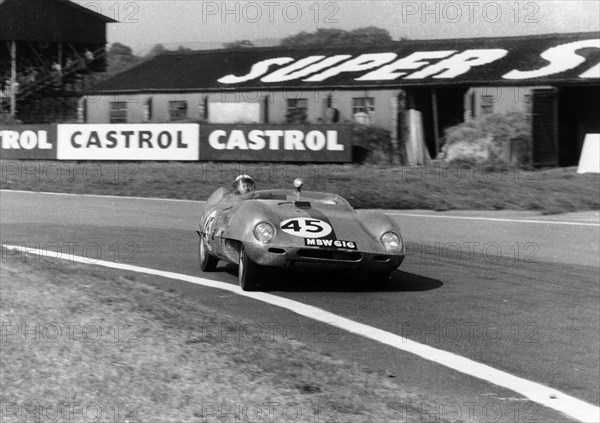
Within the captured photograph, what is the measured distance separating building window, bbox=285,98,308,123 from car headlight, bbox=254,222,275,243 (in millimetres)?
25474

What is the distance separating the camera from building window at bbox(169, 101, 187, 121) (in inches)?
1462

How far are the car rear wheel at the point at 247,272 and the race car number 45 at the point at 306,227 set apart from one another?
446 millimetres

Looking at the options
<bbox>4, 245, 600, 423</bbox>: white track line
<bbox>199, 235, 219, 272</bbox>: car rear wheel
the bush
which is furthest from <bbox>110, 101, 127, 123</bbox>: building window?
<bbox>4, 245, 600, 423</bbox>: white track line

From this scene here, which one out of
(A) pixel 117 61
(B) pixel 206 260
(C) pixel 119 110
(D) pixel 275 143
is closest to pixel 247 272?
(B) pixel 206 260

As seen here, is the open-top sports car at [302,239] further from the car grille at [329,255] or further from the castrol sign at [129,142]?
the castrol sign at [129,142]

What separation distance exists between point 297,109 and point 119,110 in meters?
8.68

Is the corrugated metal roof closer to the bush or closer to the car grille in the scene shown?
the bush

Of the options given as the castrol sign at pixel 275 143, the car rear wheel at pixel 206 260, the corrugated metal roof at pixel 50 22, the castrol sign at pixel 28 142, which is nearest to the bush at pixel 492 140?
the castrol sign at pixel 275 143

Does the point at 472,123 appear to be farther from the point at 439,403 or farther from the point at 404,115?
the point at 439,403

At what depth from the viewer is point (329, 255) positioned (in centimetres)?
859

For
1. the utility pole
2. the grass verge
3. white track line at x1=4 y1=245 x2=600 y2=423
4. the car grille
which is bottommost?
white track line at x1=4 y1=245 x2=600 y2=423

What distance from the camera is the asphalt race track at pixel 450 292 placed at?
639 cm

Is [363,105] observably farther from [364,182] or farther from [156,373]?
[156,373]

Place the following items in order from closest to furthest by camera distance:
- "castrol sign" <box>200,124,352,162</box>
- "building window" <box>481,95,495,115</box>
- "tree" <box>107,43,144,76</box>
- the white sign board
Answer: the white sign board, "castrol sign" <box>200,124,352,162</box>, "building window" <box>481,95,495,115</box>, "tree" <box>107,43,144,76</box>
